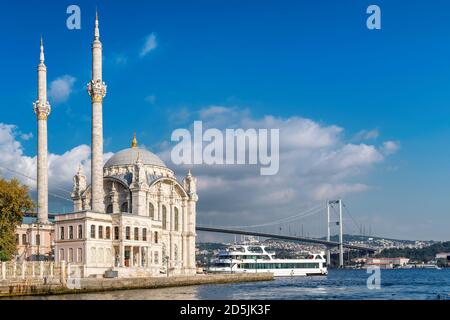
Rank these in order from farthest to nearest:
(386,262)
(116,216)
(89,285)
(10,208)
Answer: (386,262) < (116,216) < (10,208) < (89,285)

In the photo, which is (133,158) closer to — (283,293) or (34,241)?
(34,241)

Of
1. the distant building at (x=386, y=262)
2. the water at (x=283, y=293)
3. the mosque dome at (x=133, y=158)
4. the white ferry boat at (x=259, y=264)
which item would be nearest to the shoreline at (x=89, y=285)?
the water at (x=283, y=293)

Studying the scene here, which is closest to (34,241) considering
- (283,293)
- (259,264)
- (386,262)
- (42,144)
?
(42,144)

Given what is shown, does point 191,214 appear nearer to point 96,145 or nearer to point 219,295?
point 96,145

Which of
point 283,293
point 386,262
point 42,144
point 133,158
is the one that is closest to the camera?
point 283,293

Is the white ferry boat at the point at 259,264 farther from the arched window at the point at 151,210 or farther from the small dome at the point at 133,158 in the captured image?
the arched window at the point at 151,210

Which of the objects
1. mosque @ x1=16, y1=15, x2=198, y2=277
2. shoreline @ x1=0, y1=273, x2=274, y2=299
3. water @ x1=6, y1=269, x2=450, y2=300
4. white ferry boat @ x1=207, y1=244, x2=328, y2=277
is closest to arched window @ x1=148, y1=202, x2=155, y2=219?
mosque @ x1=16, y1=15, x2=198, y2=277

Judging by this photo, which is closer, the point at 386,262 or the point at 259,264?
the point at 259,264
